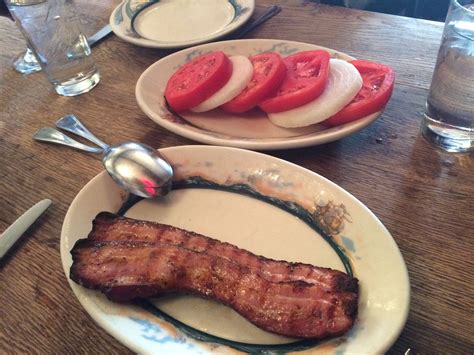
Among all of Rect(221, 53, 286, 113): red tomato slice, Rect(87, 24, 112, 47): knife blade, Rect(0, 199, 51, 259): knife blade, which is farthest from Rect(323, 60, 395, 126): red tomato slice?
Rect(87, 24, 112, 47): knife blade

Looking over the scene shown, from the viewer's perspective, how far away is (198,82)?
1.04 m

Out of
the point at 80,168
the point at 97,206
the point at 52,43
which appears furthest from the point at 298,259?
the point at 52,43

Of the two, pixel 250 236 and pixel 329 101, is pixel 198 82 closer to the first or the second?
pixel 329 101

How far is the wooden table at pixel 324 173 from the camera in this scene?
68 cm

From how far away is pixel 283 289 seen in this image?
0.63 m

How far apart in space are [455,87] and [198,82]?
568 mm

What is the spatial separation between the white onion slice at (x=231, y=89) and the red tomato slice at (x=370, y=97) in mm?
222

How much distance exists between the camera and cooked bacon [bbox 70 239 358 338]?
60 centimetres

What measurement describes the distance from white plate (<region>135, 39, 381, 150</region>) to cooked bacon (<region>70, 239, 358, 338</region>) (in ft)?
1.10

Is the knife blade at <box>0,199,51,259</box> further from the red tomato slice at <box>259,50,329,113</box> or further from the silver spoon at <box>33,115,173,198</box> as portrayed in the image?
the red tomato slice at <box>259,50,329,113</box>

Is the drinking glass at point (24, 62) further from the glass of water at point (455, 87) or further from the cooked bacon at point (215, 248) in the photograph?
the glass of water at point (455, 87)

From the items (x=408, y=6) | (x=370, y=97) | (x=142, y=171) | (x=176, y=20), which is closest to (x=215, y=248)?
(x=142, y=171)

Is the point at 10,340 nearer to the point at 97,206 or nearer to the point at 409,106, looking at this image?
the point at 97,206

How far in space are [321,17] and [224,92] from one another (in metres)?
0.64
